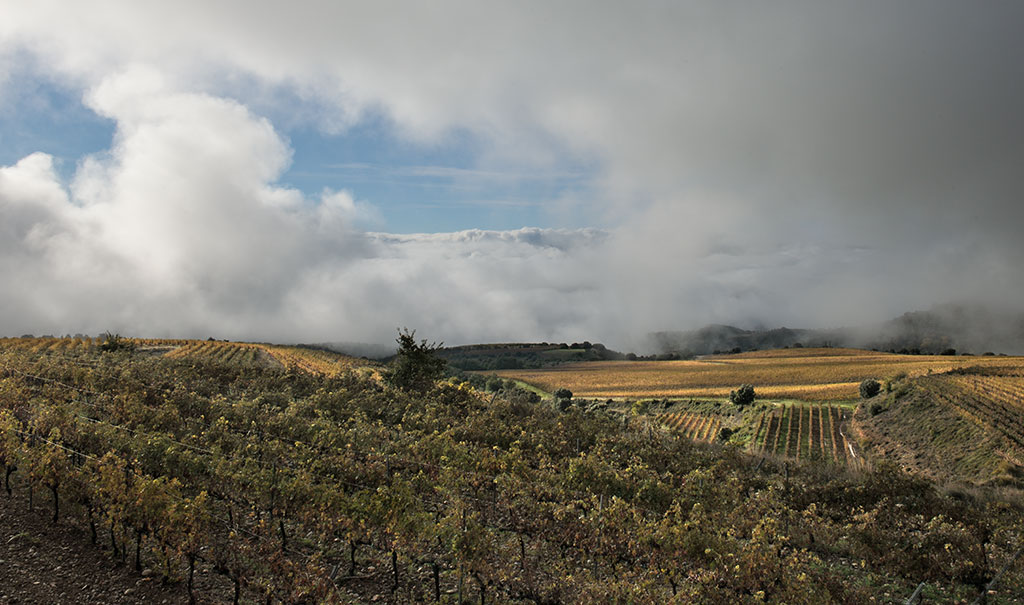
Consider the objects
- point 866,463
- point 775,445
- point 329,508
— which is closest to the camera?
point 329,508

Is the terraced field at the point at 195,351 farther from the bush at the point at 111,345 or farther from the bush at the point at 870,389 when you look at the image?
the bush at the point at 870,389

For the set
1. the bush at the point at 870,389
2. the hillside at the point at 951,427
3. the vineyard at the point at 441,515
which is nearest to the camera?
the vineyard at the point at 441,515

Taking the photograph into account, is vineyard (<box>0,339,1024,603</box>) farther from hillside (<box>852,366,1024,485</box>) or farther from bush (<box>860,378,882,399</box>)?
bush (<box>860,378,882,399</box>)

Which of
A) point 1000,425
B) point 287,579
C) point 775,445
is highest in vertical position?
point 287,579

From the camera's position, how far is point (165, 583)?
13.7 meters

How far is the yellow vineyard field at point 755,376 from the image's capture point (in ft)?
285

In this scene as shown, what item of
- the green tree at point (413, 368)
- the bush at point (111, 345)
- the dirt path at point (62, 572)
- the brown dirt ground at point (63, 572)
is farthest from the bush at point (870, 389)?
the bush at point (111, 345)

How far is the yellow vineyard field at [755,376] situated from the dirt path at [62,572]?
277 ft

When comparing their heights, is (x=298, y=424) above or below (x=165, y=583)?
above

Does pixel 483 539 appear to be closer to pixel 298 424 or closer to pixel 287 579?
pixel 287 579

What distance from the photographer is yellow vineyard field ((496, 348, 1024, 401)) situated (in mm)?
86750

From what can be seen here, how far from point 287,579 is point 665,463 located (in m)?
23.4

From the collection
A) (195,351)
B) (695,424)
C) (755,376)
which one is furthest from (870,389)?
(195,351)

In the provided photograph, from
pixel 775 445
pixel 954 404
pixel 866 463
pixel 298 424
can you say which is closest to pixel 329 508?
pixel 298 424
